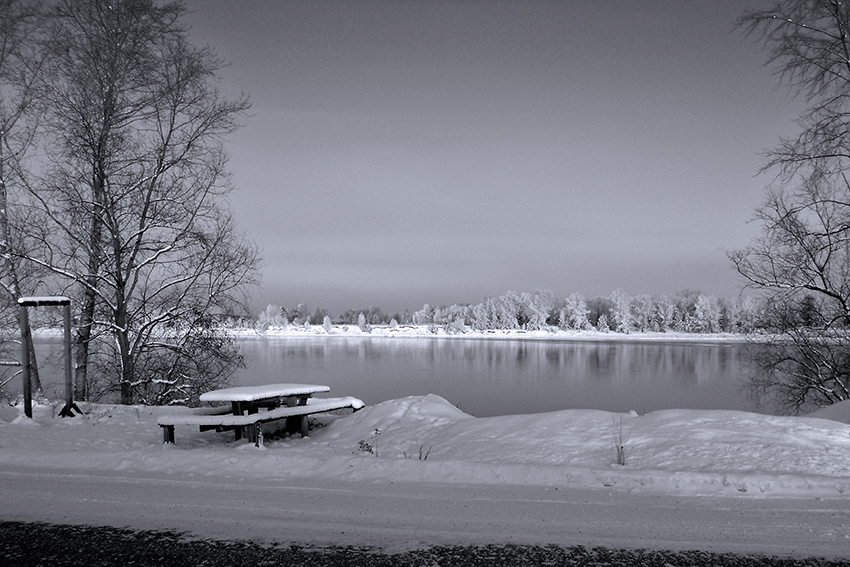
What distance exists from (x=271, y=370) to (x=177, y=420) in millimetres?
29026

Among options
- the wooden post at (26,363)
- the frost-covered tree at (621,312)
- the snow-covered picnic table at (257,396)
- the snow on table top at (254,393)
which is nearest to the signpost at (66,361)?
the wooden post at (26,363)

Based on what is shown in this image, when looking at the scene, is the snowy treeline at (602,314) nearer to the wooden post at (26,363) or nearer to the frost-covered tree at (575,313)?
Result: the frost-covered tree at (575,313)

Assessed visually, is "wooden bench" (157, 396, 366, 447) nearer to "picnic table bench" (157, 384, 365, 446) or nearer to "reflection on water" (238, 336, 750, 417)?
"picnic table bench" (157, 384, 365, 446)

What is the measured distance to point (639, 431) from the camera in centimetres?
644

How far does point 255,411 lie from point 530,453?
4109 millimetres

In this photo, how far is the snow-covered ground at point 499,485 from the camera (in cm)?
392

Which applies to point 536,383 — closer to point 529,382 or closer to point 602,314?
point 529,382

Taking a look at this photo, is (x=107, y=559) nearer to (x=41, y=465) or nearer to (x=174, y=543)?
(x=174, y=543)

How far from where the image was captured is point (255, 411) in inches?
319

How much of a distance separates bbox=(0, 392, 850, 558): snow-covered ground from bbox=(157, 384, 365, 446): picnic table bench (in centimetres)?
37

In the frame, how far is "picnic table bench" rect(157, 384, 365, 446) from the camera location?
24.1 feet

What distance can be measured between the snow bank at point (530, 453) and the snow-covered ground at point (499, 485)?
0.07ft

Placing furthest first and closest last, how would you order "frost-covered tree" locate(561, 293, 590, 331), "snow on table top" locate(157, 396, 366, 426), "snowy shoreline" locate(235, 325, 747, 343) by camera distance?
"frost-covered tree" locate(561, 293, 590, 331) < "snowy shoreline" locate(235, 325, 747, 343) < "snow on table top" locate(157, 396, 366, 426)

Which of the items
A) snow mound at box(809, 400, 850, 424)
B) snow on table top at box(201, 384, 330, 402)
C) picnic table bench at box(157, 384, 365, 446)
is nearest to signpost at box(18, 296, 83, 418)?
picnic table bench at box(157, 384, 365, 446)
